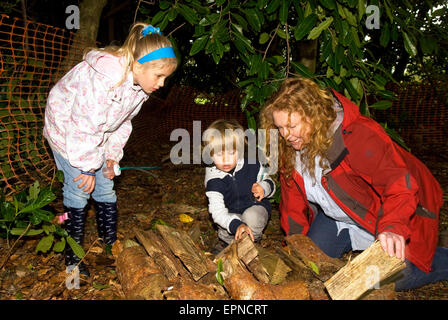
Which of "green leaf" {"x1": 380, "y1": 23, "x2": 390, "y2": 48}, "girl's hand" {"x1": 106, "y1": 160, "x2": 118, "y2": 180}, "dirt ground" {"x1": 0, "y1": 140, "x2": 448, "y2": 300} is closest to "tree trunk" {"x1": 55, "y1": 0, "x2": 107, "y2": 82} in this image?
"dirt ground" {"x1": 0, "y1": 140, "x2": 448, "y2": 300}

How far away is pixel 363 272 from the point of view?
161 centimetres

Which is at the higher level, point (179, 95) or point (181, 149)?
point (179, 95)

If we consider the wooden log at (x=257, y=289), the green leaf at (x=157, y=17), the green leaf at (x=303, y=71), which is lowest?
the wooden log at (x=257, y=289)

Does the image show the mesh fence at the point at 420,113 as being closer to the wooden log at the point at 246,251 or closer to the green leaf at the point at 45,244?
the wooden log at the point at 246,251

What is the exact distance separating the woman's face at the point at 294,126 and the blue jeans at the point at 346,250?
2.73ft

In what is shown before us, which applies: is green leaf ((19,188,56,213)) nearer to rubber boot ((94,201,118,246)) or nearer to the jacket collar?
rubber boot ((94,201,118,246))

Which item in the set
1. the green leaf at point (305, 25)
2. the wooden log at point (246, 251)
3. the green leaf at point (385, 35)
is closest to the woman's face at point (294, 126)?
the green leaf at point (305, 25)

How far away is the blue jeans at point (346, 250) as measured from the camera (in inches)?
84.9

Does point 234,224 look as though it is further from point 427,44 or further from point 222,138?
point 427,44

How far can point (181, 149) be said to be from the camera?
22.8 feet

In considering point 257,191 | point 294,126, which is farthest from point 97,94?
point 257,191
